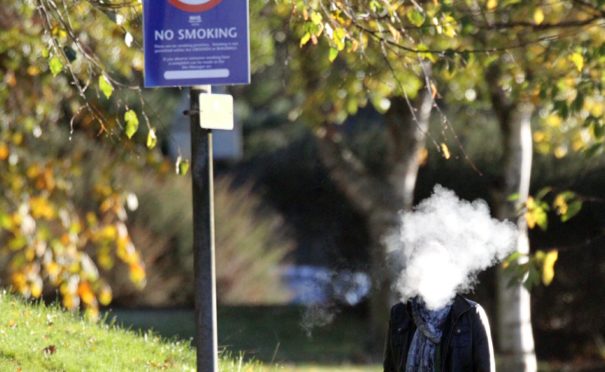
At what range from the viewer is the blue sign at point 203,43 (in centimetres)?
505

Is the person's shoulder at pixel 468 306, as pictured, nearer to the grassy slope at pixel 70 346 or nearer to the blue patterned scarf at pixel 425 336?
the blue patterned scarf at pixel 425 336

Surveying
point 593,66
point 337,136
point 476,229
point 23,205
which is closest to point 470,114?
point 337,136

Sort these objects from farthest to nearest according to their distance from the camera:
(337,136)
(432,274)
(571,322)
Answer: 1. (571,322)
2. (337,136)
3. (432,274)

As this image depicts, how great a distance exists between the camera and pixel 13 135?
10.9 meters

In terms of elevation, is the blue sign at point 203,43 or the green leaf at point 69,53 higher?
the green leaf at point 69,53

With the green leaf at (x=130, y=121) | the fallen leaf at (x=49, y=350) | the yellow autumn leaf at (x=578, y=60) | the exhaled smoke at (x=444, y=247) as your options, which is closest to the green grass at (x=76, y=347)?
the fallen leaf at (x=49, y=350)

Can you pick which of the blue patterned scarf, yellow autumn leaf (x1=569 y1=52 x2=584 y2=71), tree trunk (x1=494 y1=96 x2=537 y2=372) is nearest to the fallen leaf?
the blue patterned scarf

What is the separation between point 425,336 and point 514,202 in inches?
296

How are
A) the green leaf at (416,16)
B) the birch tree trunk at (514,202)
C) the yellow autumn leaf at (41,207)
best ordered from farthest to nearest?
the birch tree trunk at (514,202) → the yellow autumn leaf at (41,207) → the green leaf at (416,16)

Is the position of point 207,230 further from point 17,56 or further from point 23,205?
point 17,56

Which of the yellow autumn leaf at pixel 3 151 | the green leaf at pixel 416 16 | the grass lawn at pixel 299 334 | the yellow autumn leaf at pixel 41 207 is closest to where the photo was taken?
the green leaf at pixel 416 16

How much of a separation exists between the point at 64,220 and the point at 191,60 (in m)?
5.25

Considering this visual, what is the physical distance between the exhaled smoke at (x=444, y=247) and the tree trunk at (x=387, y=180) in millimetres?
7647

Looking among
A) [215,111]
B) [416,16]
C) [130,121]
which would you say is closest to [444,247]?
[215,111]
